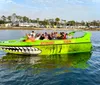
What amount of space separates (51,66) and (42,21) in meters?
147

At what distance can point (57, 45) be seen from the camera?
Result: 19.5 m

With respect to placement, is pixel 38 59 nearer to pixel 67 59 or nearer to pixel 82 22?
pixel 67 59

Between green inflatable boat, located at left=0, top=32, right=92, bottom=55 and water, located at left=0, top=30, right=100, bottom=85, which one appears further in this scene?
green inflatable boat, located at left=0, top=32, right=92, bottom=55

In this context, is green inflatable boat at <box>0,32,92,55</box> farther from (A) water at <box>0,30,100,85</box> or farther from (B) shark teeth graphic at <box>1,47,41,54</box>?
(A) water at <box>0,30,100,85</box>

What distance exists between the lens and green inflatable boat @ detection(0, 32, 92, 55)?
18562mm

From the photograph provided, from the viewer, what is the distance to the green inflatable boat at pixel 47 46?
18562 millimetres

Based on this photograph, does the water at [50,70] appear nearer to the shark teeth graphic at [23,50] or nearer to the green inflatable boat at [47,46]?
the shark teeth graphic at [23,50]

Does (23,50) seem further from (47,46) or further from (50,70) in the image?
(50,70)

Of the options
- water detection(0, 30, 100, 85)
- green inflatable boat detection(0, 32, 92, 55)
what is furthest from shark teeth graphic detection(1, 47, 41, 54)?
water detection(0, 30, 100, 85)

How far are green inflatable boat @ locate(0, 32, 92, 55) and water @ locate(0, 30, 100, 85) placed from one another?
1.95 feet

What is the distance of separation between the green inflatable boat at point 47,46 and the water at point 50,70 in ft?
1.95

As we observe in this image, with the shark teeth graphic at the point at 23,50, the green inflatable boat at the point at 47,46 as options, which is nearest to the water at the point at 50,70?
the shark teeth graphic at the point at 23,50

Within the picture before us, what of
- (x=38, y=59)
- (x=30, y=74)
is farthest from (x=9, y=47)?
(x=30, y=74)

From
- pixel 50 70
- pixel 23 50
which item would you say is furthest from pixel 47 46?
pixel 50 70
